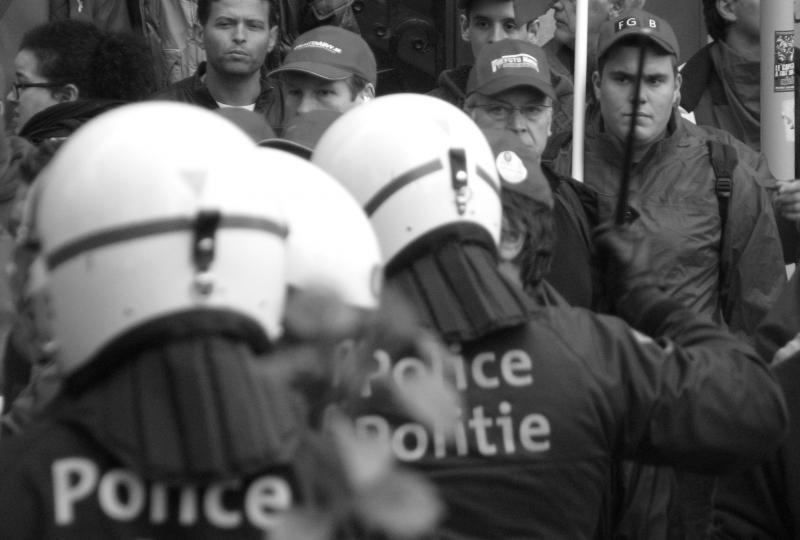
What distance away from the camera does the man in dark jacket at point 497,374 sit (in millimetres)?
2553

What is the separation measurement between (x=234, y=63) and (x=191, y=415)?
3955 millimetres

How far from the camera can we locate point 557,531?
2.65 m

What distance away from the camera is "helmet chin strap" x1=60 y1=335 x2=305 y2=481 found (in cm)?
187

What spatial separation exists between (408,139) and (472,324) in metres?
0.33

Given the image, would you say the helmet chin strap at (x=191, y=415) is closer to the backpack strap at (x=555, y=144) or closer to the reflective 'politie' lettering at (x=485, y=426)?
the reflective 'politie' lettering at (x=485, y=426)

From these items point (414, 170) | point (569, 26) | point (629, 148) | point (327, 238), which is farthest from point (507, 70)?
point (327, 238)

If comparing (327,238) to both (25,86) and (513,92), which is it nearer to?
(513,92)

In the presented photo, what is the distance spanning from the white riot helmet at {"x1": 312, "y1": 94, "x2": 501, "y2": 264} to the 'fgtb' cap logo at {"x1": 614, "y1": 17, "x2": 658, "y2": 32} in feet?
9.00

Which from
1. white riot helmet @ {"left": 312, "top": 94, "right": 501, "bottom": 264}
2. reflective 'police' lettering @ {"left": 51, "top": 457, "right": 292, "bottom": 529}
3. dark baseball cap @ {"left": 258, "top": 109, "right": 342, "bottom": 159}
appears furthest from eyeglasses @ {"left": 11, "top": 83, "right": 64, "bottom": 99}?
reflective 'police' lettering @ {"left": 51, "top": 457, "right": 292, "bottom": 529}

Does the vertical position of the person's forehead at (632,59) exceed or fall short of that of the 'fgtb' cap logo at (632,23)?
it falls short

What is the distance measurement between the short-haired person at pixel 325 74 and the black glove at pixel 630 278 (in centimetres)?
240

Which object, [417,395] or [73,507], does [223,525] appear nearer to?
[73,507]

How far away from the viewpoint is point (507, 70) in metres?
5.18

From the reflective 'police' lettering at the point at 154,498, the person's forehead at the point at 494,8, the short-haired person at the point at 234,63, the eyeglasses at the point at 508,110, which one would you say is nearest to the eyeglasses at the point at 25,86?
the short-haired person at the point at 234,63
